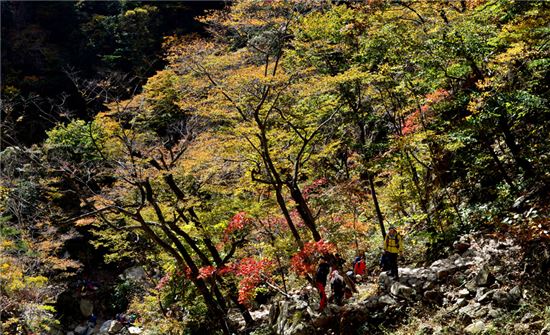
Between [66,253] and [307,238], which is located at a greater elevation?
[66,253]

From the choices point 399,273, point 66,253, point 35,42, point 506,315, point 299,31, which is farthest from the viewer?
point 35,42

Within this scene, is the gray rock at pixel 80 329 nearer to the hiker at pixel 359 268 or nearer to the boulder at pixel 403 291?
the hiker at pixel 359 268

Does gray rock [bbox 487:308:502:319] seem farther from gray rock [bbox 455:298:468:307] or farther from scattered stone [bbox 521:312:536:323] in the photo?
gray rock [bbox 455:298:468:307]

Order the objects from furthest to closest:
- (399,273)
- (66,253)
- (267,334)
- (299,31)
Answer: (66,253) → (299,31) → (267,334) → (399,273)

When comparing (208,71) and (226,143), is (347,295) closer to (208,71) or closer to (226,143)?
(226,143)

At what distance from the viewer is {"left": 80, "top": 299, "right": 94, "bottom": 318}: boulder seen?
22955mm

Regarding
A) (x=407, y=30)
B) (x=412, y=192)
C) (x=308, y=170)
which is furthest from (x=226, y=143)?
(x=407, y=30)

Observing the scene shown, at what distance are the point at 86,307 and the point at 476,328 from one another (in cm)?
2158

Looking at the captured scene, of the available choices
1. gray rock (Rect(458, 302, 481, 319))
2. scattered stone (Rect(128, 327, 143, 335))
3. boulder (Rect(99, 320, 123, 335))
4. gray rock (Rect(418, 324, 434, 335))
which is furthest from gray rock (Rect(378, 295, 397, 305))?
boulder (Rect(99, 320, 123, 335))

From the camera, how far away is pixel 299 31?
1363 centimetres

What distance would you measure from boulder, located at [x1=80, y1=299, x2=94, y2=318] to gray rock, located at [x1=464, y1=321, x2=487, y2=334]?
2127 cm

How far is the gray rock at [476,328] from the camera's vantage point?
7006 millimetres

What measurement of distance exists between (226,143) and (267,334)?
5092mm

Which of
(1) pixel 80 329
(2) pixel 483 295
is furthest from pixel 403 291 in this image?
(1) pixel 80 329
